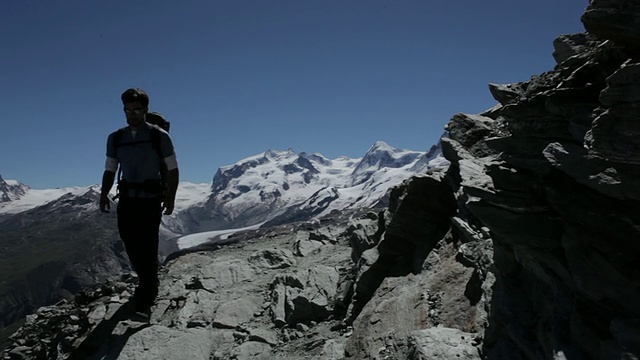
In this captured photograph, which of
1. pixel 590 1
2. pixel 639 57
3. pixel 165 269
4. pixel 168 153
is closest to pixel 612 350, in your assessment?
pixel 639 57

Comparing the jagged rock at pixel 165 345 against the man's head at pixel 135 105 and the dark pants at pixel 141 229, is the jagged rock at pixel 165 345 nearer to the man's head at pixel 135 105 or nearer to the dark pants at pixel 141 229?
the dark pants at pixel 141 229

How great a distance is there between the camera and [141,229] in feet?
41.6

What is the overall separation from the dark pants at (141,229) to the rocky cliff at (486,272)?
289cm

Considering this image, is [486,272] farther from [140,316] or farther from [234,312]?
[140,316]

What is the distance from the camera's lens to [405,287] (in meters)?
14.3

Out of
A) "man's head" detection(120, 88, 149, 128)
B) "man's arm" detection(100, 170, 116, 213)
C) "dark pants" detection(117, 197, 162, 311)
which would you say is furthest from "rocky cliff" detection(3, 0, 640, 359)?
"man's head" detection(120, 88, 149, 128)

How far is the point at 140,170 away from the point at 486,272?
36.6ft

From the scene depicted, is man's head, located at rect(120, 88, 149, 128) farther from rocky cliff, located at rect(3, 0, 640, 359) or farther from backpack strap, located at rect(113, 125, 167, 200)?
rocky cliff, located at rect(3, 0, 640, 359)

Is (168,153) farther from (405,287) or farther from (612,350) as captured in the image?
(612,350)

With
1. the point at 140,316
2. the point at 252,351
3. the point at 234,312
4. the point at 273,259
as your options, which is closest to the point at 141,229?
the point at 140,316

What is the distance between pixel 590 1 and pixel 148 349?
15952 mm

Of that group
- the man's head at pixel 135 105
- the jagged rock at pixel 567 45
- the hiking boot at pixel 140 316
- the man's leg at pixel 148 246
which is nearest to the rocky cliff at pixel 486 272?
the jagged rock at pixel 567 45

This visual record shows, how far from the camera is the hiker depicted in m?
12.1

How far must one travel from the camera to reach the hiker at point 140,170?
476 inches
